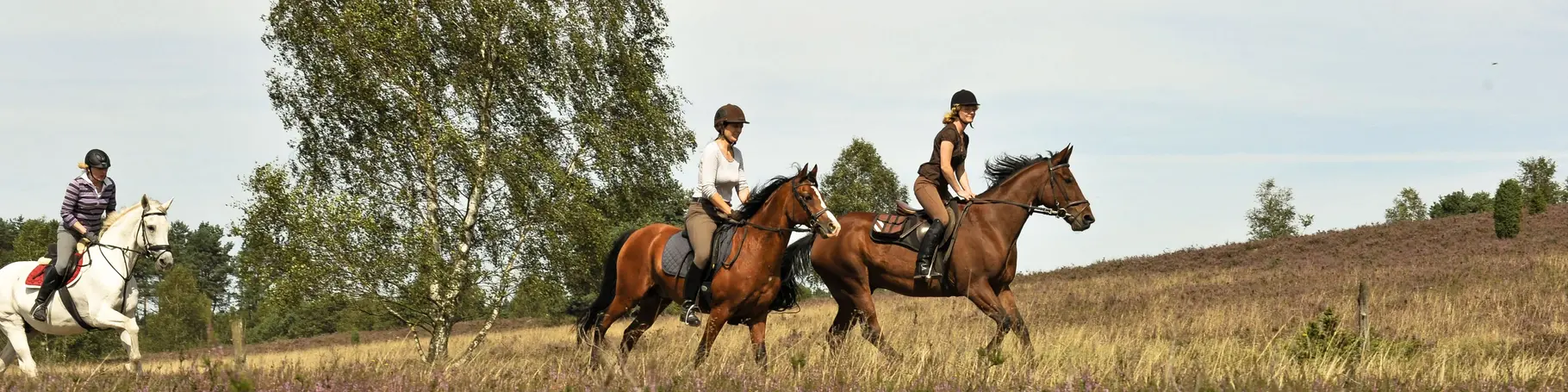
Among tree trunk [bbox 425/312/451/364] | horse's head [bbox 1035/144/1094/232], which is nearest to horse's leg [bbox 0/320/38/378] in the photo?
horse's head [bbox 1035/144/1094/232]

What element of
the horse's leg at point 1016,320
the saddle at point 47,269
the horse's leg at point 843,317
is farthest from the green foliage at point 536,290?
the horse's leg at point 1016,320

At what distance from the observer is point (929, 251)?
10742 millimetres

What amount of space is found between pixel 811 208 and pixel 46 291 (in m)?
7.17

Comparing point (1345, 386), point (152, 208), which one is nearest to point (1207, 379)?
point (1345, 386)

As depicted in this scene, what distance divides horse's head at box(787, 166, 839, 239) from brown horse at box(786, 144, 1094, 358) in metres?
1.68

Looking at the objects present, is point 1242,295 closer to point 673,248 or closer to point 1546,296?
point 1546,296

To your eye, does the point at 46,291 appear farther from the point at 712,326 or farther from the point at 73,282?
the point at 712,326

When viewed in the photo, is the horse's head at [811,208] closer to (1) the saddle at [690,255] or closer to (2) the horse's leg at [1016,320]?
(1) the saddle at [690,255]

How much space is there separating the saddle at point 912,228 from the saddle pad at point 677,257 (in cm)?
227

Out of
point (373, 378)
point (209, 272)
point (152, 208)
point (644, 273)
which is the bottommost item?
point (373, 378)

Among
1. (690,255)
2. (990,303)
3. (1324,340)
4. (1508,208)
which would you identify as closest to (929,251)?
(990,303)

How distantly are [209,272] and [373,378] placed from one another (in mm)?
102850

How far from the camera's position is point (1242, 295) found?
20234 millimetres

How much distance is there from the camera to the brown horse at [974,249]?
10531 millimetres
